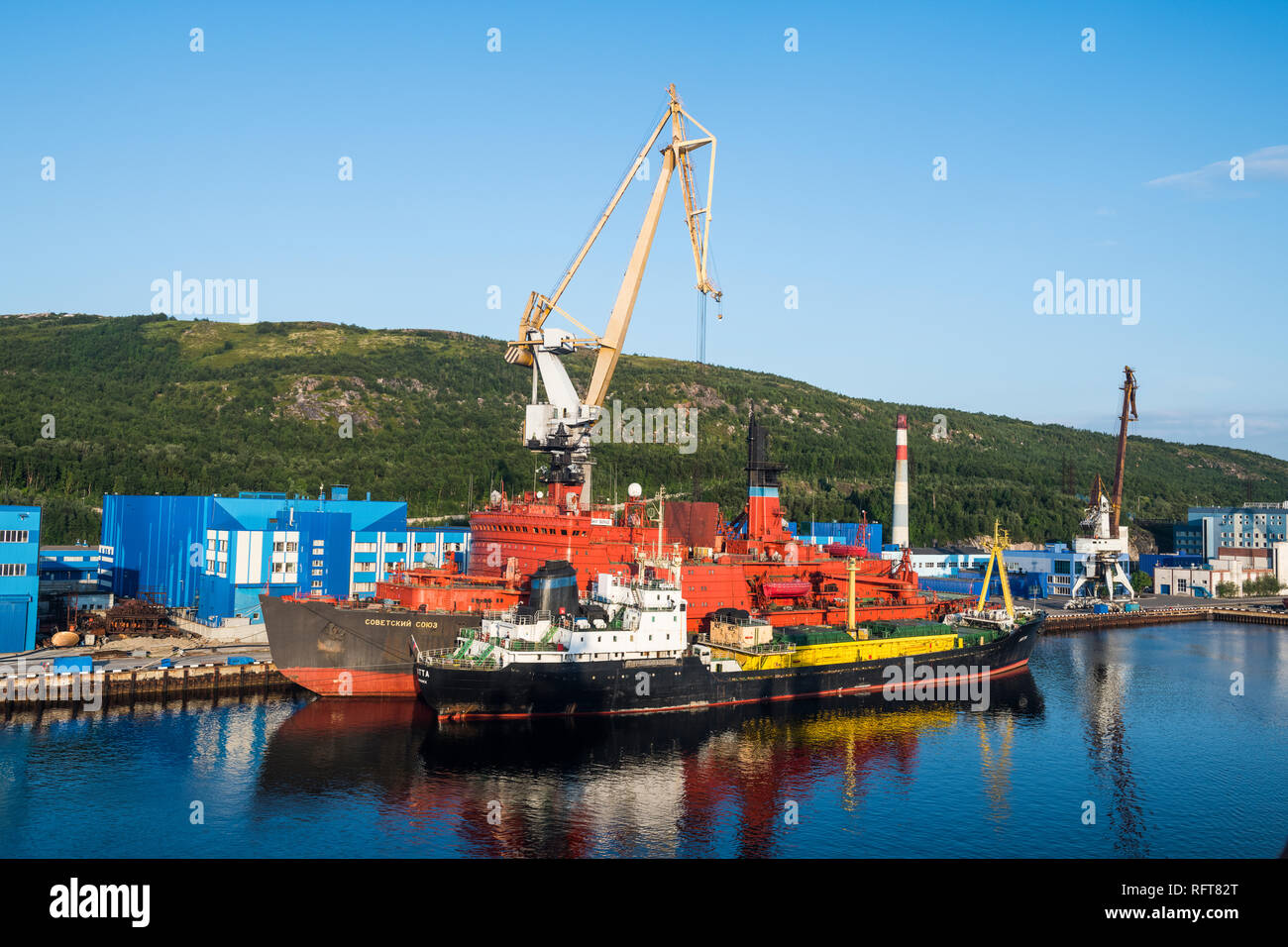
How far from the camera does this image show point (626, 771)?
31828 mm

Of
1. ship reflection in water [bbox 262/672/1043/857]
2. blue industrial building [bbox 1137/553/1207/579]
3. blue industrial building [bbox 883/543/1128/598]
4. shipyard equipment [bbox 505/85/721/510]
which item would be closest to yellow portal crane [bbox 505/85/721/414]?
shipyard equipment [bbox 505/85/721/510]

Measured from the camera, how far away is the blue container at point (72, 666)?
39.1m

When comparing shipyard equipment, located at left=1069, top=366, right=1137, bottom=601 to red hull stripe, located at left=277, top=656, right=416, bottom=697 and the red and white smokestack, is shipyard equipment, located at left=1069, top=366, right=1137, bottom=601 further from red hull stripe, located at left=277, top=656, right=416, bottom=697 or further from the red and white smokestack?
red hull stripe, located at left=277, top=656, right=416, bottom=697

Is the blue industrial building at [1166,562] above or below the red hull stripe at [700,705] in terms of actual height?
above

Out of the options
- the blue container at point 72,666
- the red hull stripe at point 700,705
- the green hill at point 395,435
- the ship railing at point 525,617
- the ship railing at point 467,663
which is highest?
the green hill at point 395,435

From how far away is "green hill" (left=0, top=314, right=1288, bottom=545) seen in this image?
9981 centimetres

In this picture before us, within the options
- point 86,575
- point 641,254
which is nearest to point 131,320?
point 86,575

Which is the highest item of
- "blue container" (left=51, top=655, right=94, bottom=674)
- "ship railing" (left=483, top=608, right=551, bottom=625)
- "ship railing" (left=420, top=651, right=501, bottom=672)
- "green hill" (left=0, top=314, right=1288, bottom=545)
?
"green hill" (left=0, top=314, right=1288, bottom=545)

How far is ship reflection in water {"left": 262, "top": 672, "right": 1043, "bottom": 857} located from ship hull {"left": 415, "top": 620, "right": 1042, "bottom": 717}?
74 centimetres

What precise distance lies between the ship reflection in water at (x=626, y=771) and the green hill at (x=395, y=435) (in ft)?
130

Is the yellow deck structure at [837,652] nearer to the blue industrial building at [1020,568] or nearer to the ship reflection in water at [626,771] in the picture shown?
the ship reflection in water at [626,771]

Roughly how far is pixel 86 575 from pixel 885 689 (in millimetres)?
53305

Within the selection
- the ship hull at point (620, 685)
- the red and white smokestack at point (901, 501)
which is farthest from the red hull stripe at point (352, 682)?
the red and white smokestack at point (901, 501)
